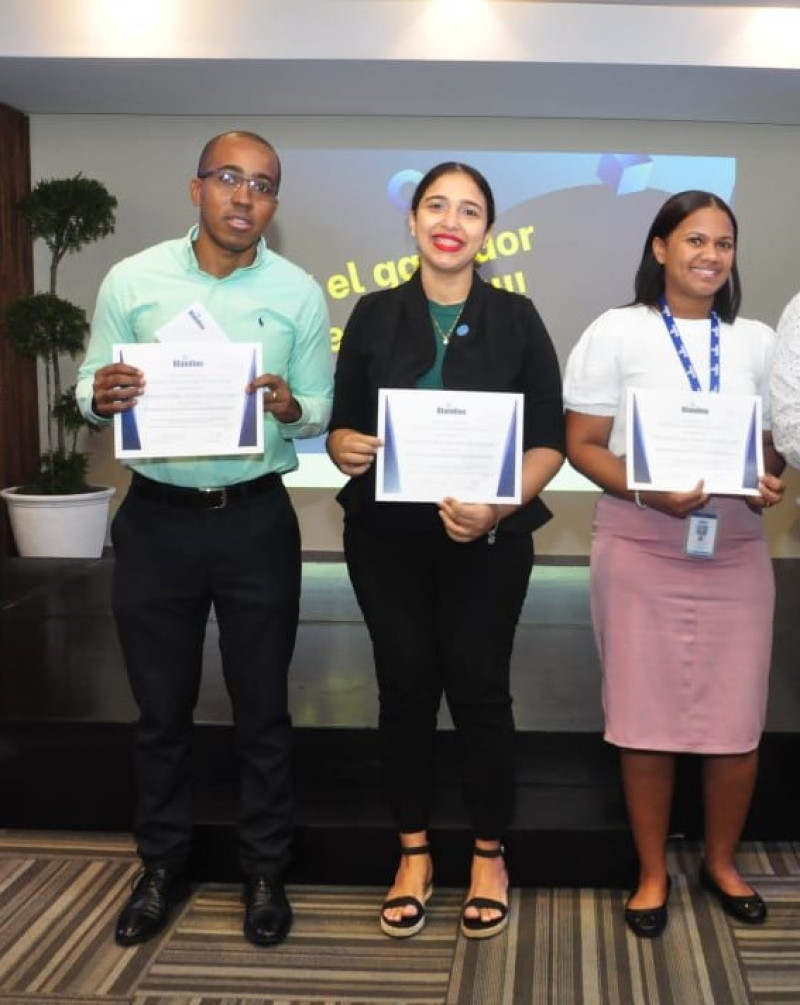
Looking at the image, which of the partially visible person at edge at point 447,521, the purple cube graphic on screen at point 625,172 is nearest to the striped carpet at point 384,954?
the partially visible person at edge at point 447,521

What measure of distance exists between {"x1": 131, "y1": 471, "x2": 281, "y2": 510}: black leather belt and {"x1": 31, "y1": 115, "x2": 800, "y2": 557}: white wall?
376 cm

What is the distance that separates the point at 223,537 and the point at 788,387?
108 cm

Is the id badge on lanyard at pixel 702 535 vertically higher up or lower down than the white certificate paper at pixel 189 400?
lower down

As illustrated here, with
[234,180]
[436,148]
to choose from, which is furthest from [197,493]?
[436,148]

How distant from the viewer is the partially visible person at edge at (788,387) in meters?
1.67

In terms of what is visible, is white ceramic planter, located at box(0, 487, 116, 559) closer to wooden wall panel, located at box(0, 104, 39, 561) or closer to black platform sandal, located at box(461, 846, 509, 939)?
wooden wall panel, located at box(0, 104, 39, 561)

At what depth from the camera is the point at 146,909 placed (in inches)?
85.4

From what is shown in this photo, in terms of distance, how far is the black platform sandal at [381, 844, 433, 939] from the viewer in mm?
2178

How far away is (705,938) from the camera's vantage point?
2.17 meters

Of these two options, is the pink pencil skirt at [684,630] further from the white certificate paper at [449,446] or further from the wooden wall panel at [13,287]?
the wooden wall panel at [13,287]

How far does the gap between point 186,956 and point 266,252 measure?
4.74 feet

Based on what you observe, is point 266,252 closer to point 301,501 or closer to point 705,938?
point 705,938

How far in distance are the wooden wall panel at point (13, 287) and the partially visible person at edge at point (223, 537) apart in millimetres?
3886

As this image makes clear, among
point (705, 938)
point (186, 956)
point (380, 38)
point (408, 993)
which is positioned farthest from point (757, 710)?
point (380, 38)
